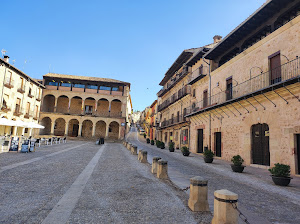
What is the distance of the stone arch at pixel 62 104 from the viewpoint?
126 ft

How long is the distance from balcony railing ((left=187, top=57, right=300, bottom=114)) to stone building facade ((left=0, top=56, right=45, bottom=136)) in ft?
65.1

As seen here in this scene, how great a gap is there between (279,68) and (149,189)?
29.9 feet

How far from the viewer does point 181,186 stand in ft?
18.1

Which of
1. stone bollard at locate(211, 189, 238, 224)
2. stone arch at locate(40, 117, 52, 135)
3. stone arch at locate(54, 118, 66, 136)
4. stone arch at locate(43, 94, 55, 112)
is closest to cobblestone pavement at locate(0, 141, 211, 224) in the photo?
stone bollard at locate(211, 189, 238, 224)

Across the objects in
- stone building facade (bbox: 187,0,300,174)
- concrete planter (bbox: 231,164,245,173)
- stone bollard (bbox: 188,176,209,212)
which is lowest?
concrete planter (bbox: 231,164,245,173)

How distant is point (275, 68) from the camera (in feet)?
32.6

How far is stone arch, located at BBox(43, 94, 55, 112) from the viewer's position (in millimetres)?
36719

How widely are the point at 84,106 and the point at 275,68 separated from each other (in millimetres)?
33892

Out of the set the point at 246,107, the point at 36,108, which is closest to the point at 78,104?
the point at 36,108

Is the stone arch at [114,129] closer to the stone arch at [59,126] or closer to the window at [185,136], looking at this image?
the stone arch at [59,126]

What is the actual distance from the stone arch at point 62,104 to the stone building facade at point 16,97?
5.44m

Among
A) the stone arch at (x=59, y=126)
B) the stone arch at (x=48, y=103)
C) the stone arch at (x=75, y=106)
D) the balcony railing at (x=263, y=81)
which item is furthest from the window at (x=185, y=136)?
the stone arch at (x=48, y=103)

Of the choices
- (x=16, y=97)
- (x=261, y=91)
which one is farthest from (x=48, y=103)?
(x=261, y=91)

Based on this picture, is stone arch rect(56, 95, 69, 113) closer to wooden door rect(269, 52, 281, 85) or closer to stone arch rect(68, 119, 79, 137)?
stone arch rect(68, 119, 79, 137)
